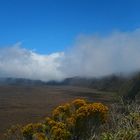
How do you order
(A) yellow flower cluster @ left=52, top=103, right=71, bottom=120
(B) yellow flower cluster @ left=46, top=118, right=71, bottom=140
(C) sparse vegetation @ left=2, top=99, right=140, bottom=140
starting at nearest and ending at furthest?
(C) sparse vegetation @ left=2, top=99, right=140, bottom=140 → (B) yellow flower cluster @ left=46, top=118, right=71, bottom=140 → (A) yellow flower cluster @ left=52, top=103, right=71, bottom=120

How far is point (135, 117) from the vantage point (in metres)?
13.6

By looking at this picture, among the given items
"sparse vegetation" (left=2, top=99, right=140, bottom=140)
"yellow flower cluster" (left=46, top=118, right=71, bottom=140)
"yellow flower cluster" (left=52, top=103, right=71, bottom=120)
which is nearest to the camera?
"sparse vegetation" (left=2, top=99, right=140, bottom=140)

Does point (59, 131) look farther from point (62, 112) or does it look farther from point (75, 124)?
point (62, 112)

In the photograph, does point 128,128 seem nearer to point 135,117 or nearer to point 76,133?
point 135,117

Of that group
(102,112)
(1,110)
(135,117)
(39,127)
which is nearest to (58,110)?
(39,127)

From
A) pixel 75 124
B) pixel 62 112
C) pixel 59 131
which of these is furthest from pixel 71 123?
pixel 62 112

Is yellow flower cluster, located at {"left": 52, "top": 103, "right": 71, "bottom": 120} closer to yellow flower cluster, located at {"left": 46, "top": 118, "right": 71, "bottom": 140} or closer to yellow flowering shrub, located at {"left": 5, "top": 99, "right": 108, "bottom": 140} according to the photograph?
yellow flowering shrub, located at {"left": 5, "top": 99, "right": 108, "bottom": 140}

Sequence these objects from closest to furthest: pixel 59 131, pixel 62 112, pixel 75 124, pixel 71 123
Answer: pixel 59 131, pixel 75 124, pixel 71 123, pixel 62 112

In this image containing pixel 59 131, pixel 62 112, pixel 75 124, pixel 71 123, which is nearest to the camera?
pixel 59 131

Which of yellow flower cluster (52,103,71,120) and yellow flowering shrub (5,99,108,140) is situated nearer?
yellow flowering shrub (5,99,108,140)

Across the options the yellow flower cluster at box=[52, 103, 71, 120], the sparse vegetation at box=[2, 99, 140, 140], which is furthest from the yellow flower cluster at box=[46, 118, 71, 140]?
the yellow flower cluster at box=[52, 103, 71, 120]

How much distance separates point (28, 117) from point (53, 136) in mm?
69438

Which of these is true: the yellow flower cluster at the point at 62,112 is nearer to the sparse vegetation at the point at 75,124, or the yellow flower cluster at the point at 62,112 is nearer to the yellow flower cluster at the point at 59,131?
the sparse vegetation at the point at 75,124

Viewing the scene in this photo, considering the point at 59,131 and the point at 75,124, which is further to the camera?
the point at 75,124
